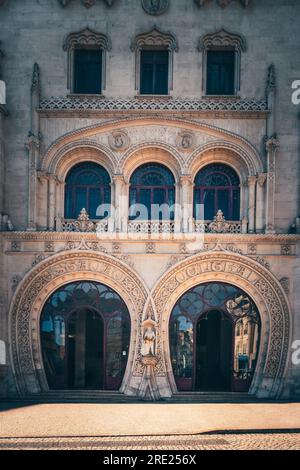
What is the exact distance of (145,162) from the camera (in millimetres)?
18734

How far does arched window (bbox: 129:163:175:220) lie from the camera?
730 inches

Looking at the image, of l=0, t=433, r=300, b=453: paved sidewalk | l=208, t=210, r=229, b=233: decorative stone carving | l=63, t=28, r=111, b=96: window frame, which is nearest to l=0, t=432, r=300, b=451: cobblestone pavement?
l=0, t=433, r=300, b=453: paved sidewalk

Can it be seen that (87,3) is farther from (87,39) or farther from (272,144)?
(272,144)

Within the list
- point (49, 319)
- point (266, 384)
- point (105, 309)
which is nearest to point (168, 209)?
point (105, 309)

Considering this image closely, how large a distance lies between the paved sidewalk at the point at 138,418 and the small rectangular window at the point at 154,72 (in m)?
12.2

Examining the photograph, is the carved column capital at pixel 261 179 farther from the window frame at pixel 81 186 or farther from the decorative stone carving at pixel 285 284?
the window frame at pixel 81 186

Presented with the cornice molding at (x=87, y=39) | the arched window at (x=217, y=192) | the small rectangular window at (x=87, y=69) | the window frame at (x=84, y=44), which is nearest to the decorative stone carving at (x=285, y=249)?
the arched window at (x=217, y=192)

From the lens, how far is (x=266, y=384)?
57.8 ft

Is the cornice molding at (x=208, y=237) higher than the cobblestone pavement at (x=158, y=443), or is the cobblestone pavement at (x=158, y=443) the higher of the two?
the cornice molding at (x=208, y=237)

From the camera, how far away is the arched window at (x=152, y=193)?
60.8ft

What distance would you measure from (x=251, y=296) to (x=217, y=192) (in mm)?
4368

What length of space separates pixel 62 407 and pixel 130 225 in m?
7.12

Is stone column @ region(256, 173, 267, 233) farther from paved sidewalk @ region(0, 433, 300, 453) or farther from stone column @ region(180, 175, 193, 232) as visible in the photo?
paved sidewalk @ region(0, 433, 300, 453)

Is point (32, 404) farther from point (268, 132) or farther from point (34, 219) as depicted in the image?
point (268, 132)
